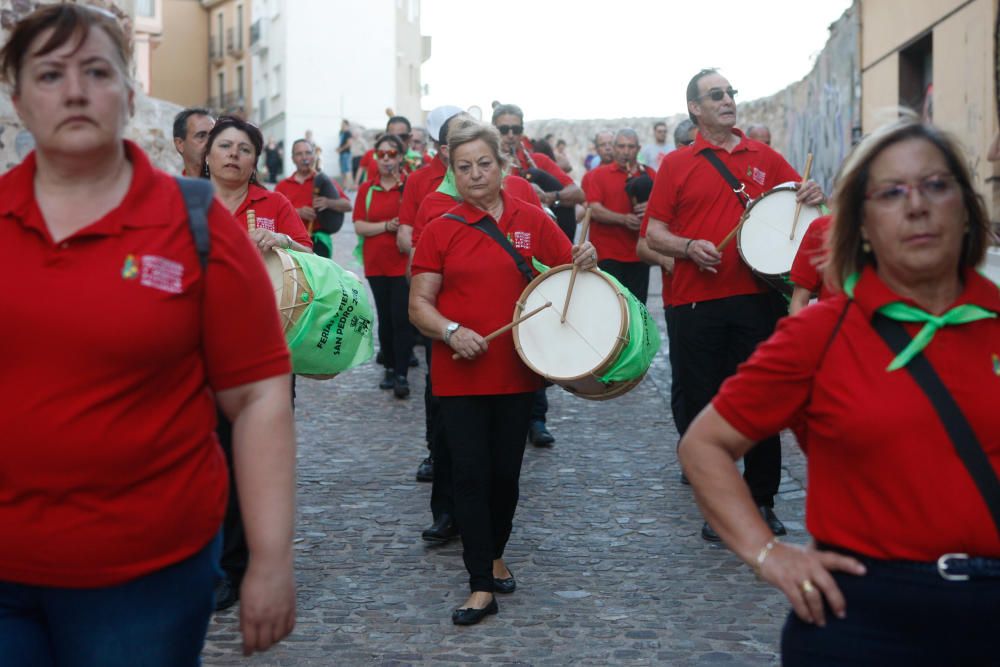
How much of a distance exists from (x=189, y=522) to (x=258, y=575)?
0.59ft

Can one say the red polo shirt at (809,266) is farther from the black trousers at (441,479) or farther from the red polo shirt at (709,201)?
the black trousers at (441,479)

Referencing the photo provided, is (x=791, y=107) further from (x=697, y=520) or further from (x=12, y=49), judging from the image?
(x=12, y=49)

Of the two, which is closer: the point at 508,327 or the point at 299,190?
the point at 508,327

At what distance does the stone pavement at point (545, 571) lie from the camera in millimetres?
5461

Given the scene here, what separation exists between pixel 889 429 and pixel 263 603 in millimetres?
1296

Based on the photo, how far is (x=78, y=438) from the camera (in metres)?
2.72

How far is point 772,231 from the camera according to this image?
696cm

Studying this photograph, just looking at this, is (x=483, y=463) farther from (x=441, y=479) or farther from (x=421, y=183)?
(x=421, y=183)

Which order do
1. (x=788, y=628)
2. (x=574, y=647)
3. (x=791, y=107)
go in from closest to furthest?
(x=788, y=628)
(x=574, y=647)
(x=791, y=107)

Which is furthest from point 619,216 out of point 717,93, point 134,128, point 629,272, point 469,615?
point 134,128

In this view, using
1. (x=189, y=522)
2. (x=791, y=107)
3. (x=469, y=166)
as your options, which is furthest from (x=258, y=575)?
(x=791, y=107)

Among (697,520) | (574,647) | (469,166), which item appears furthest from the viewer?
(697,520)

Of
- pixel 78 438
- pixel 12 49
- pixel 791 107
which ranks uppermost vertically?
pixel 791 107

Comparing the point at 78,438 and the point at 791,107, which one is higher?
the point at 791,107
